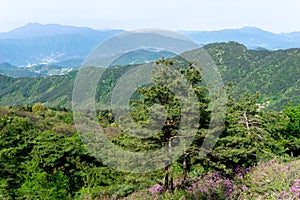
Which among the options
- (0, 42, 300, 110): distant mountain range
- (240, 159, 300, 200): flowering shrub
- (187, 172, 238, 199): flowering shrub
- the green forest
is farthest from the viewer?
(0, 42, 300, 110): distant mountain range

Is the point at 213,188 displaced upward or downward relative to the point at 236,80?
upward

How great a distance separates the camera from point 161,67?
Result: 23.2 ft

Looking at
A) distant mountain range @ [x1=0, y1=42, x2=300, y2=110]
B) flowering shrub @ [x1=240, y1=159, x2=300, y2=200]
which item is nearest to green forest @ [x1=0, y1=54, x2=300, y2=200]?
flowering shrub @ [x1=240, y1=159, x2=300, y2=200]

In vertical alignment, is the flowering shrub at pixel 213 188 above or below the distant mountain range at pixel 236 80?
above

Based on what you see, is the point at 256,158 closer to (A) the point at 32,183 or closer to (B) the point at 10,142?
(A) the point at 32,183

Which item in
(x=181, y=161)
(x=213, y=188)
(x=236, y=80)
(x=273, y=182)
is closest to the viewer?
(x=273, y=182)

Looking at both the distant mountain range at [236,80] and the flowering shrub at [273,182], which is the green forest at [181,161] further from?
the distant mountain range at [236,80]

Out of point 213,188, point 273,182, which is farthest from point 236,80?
point 273,182

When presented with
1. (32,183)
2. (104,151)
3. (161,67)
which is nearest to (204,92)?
(161,67)

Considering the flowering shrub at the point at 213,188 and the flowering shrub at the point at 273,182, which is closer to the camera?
the flowering shrub at the point at 273,182

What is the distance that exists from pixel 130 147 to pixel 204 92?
206 centimetres

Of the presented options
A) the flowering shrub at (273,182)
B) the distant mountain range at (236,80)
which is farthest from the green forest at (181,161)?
the distant mountain range at (236,80)

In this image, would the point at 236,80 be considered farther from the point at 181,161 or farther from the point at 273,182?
the point at 273,182

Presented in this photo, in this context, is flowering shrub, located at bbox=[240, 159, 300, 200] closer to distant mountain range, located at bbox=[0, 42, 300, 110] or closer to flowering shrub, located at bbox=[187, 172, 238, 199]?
flowering shrub, located at bbox=[187, 172, 238, 199]
